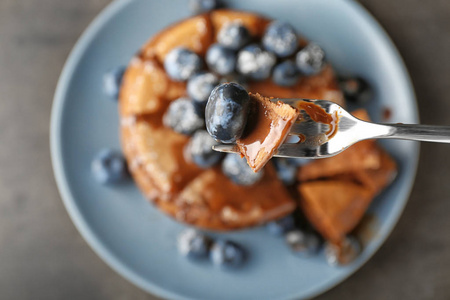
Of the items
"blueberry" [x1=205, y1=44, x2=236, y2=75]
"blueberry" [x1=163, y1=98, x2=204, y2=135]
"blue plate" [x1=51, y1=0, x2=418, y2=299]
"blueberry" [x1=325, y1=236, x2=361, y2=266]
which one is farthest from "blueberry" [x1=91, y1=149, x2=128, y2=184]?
"blueberry" [x1=325, y1=236, x2=361, y2=266]

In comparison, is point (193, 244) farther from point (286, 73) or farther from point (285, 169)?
point (286, 73)

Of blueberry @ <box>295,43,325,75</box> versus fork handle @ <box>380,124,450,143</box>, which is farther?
blueberry @ <box>295,43,325,75</box>

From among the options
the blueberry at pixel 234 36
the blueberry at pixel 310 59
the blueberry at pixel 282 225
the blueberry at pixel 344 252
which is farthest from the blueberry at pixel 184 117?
the blueberry at pixel 344 252

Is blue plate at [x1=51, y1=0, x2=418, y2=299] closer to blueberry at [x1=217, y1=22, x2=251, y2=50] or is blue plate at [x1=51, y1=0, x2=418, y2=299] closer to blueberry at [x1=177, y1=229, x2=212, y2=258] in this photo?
blueberry at [x1=177, y1=229, x2=212, y2=258]

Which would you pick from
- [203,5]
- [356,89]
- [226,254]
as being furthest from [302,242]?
[203,5]

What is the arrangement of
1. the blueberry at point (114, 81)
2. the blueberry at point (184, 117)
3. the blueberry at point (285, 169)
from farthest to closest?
the blueberry at point (114, 81) → the blueberry at point (285, 169) → the blueberry at point (184, 117)

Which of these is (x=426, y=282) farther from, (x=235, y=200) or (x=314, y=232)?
(x=235, y=200)

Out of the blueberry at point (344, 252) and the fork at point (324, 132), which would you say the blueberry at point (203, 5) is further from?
the blueberry at point (344, 252)
